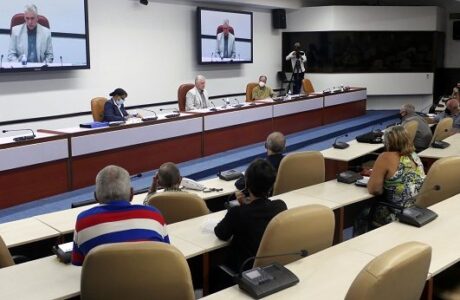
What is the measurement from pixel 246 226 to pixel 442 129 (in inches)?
185

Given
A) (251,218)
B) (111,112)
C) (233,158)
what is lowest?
(233,158)

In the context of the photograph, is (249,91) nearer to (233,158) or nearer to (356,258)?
(233,158)

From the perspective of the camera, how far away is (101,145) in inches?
224

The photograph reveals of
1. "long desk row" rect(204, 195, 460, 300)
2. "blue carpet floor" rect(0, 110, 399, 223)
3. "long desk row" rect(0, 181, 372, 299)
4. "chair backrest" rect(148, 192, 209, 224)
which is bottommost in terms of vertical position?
"blue carpet floor" rect(0, 110, 399, 223)

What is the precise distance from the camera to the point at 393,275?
175cm

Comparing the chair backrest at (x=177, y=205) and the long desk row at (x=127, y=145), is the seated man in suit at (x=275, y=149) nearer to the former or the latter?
the chair backrest at (x=177, y=205)

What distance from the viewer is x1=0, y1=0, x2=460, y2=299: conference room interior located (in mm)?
2213

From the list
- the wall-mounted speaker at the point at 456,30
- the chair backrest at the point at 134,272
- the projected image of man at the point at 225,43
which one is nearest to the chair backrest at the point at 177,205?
the chair backrest at the point at 134,272

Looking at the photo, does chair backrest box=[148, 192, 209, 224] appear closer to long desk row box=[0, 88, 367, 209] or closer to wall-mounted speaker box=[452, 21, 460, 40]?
long desk row box=[0, 88, 367, 209]

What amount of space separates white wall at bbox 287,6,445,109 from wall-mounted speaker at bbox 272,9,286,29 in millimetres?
478

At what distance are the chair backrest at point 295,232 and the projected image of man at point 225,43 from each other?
7.94 metres

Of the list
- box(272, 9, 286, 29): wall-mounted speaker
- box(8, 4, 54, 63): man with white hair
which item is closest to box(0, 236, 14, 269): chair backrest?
box(8, 4, 54, 63): man with white hair

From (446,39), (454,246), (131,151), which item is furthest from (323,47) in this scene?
(454,246)

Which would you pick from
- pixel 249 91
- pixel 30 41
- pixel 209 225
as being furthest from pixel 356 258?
pixel 249 91
